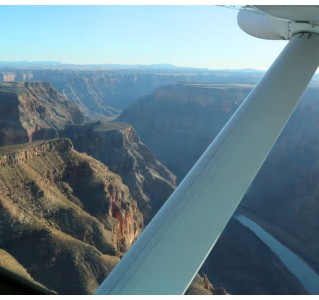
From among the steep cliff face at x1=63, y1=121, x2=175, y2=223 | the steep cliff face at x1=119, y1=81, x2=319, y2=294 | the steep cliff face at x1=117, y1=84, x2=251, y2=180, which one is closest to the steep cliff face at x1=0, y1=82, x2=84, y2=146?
the steep cliff face at x1=63, y1=121, x2=175, y2=223

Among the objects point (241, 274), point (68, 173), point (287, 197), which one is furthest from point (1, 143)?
point (287, 197)

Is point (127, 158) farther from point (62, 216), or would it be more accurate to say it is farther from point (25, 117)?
point (62, 216)

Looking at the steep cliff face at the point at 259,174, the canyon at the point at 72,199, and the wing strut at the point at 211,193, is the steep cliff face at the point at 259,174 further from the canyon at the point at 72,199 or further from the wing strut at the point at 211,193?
the wing strut at the point at 211,193

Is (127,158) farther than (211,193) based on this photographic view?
Yes

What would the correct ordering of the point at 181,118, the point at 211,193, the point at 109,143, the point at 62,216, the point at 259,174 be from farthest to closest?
the point at 181,118 → the point at 259,174 → the point at 109,143 → the point at 62,216 → the point at 211,193

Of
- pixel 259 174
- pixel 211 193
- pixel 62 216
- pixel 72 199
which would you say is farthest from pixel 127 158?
pixel 211 193

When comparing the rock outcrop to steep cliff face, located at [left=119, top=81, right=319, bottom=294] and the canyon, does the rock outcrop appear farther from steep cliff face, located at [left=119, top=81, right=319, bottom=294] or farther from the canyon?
steep cliff face, located at [left=119, top=81, right=319, bottom=294]
